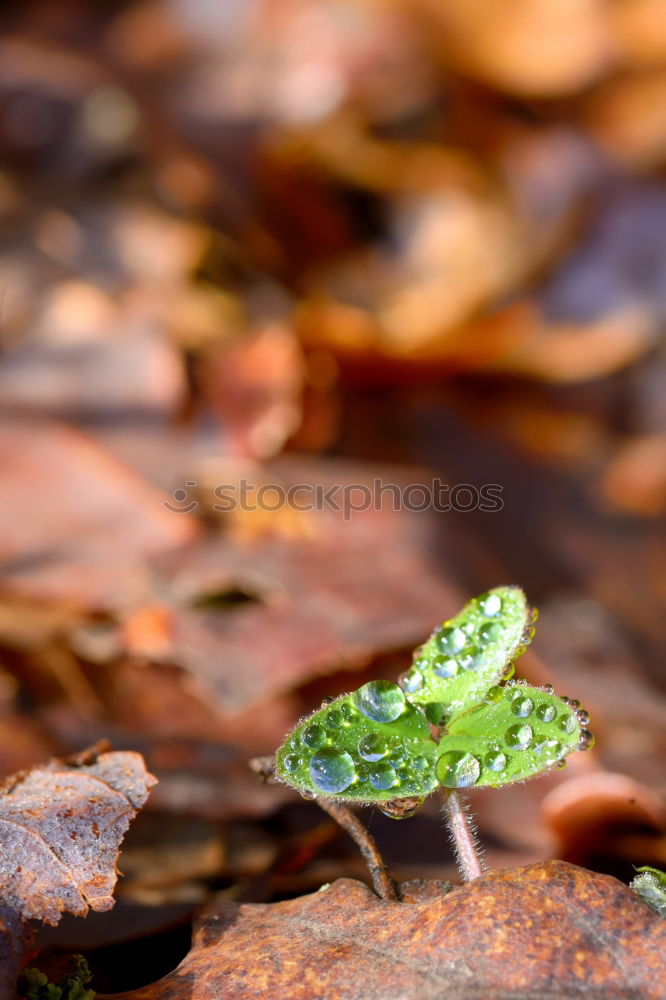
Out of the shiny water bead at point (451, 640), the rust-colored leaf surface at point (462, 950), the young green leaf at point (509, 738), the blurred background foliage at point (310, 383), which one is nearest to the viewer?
the rust-colored leaf surface at point (462, 950)

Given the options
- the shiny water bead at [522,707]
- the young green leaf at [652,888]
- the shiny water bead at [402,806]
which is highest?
the shiny water bead at [522,707]

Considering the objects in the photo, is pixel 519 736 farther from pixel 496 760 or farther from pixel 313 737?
pixel 313 737

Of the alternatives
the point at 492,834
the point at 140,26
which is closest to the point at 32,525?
the point at 492,834

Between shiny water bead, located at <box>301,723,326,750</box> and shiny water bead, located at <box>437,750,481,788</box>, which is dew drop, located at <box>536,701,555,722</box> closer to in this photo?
shiny water bead, located at <box>437,750,481,788</box>

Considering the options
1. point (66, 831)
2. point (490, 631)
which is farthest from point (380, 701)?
point (66, 831)

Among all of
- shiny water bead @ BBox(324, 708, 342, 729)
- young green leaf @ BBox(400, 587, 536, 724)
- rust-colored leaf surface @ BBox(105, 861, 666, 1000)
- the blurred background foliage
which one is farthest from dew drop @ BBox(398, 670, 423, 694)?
the blurred background foliage

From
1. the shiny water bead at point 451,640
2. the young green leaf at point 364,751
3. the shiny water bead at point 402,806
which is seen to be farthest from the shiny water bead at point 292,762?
the shiny water bead at point 451,640

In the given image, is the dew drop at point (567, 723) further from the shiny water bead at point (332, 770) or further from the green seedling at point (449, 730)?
the shiny water bead at point (332, 770)
